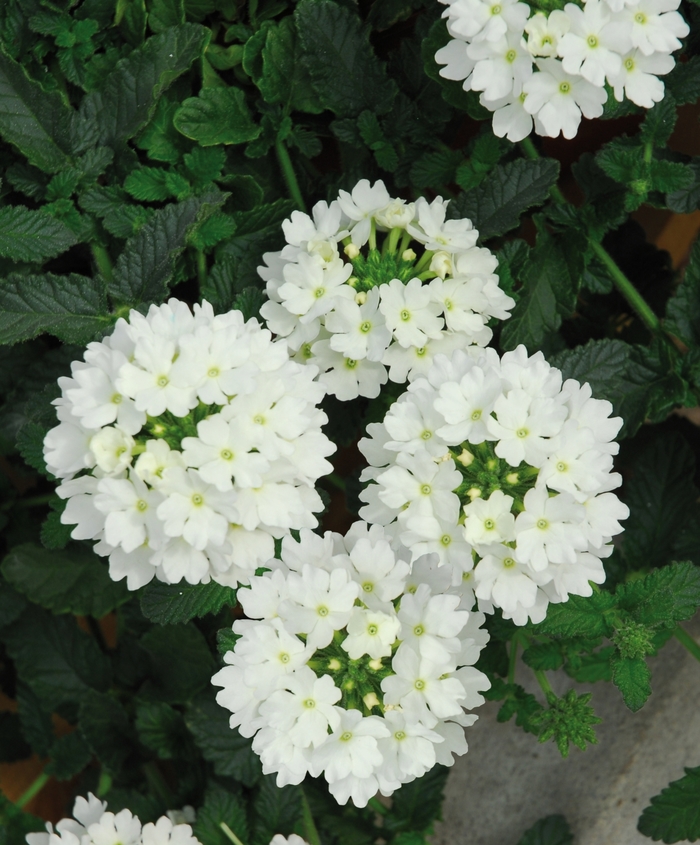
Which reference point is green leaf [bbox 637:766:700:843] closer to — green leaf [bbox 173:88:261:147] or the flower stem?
the flower stem

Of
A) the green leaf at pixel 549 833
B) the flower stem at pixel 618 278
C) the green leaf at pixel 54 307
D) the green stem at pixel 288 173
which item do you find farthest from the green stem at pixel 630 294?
the green leaf at pixel 549 833

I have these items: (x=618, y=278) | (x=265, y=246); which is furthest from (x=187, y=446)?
(x=618, y=278)

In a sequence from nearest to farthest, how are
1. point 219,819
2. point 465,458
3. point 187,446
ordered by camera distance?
point 187,446, point 465,458, point 219,819

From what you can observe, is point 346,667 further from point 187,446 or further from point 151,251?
point 151,251

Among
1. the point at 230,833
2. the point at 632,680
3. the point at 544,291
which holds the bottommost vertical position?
the point at 230,833

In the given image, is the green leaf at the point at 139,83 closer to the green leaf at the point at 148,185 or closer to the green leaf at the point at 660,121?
the green leaf at the point at 148,185

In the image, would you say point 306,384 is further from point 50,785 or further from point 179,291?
point 50,785
